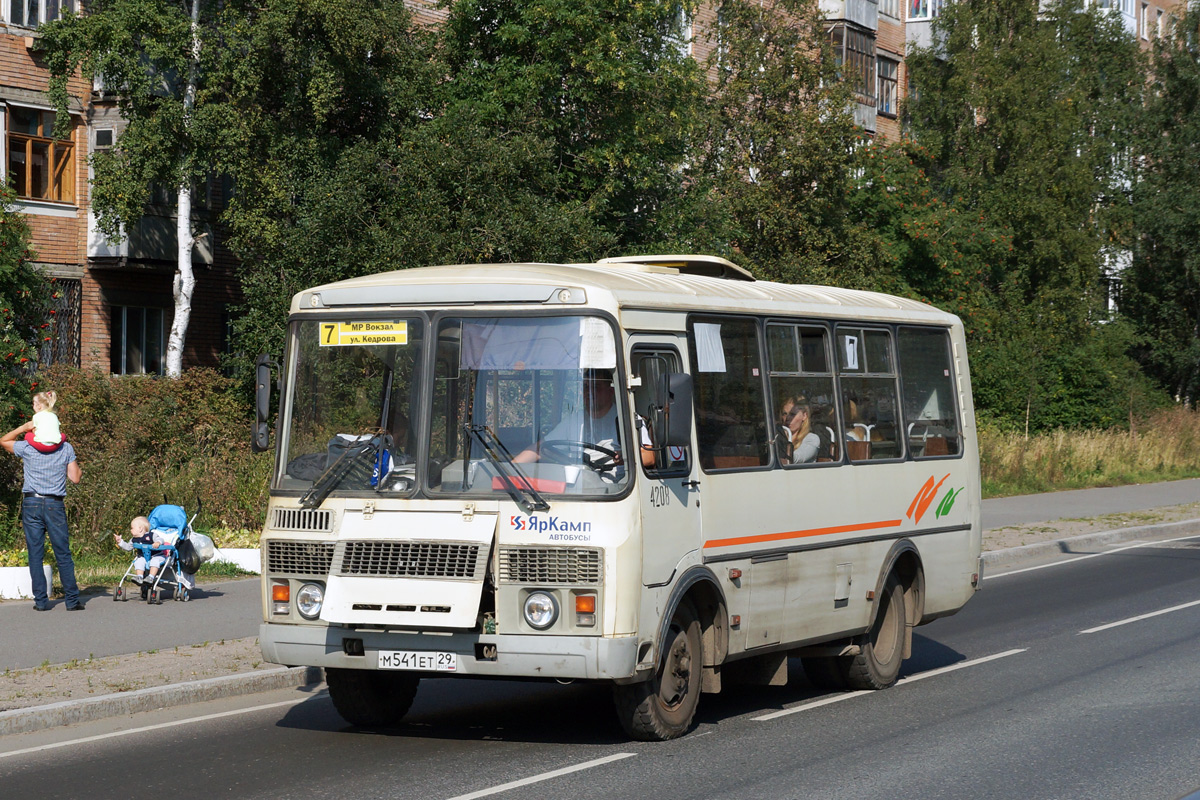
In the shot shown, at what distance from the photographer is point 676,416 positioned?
8016 mm

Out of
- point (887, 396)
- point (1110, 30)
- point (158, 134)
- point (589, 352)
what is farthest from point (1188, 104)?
point (589, 352)

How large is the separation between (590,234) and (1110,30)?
1424 inches

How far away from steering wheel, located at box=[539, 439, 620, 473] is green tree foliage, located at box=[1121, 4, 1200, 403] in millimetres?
46535

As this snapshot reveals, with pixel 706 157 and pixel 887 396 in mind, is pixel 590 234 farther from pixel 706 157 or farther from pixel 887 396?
pixel 887 396

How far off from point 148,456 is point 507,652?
1367 cm

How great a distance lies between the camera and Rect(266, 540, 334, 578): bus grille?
Answer: 820 centimetres

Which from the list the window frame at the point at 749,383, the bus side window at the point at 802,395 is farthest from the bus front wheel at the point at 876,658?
the window frame at the point at 749,383

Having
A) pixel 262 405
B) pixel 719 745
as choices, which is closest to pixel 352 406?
pixel 262 405

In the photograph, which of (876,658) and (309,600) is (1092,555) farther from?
(309,600)

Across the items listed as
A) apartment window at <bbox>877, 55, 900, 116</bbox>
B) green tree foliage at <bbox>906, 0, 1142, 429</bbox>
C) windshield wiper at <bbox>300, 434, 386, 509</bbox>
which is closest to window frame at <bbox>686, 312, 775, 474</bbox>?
windshield wiper at <bbox>300, 434, 386, 509</bbox>

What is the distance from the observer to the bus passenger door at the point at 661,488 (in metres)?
8.03

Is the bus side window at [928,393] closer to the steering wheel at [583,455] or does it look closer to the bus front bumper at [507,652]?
the steering wheel at [583,455]

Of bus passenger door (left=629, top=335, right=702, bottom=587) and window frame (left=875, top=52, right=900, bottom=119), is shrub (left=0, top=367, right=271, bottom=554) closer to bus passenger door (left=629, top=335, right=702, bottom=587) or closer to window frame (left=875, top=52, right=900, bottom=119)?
bus passenger door (left=629, top=335, right=702, bottom=587)

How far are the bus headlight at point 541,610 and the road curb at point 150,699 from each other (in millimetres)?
3122
